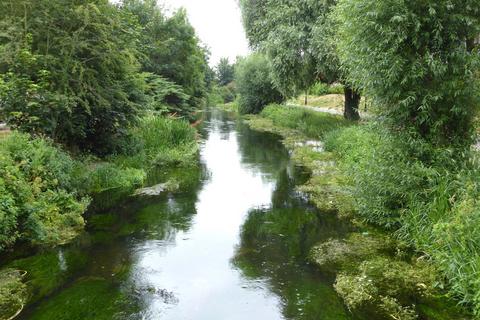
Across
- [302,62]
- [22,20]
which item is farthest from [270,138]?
[22,20]

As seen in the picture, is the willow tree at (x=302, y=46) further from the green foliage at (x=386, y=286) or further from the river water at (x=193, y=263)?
the green foliage at (x=386, y=286)

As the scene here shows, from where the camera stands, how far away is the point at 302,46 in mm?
21000

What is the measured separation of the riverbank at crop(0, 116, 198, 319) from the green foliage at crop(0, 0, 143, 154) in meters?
0.98

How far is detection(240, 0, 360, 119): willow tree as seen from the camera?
1970 cm

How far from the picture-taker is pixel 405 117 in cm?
926

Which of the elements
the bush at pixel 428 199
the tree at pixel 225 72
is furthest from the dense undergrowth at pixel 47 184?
the tree at pixel 225 72

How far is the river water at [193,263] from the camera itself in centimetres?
673

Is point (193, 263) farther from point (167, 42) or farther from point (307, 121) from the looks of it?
point (167, 42)

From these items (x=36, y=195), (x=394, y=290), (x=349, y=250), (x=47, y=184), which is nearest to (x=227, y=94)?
(x=47, y=184)

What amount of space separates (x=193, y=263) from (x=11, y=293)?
322cm

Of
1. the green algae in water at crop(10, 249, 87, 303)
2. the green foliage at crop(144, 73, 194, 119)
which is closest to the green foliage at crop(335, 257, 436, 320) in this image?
the green algae in water at crop(10, 249, 87, 303)

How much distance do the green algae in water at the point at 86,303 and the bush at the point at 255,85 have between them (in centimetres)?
3616

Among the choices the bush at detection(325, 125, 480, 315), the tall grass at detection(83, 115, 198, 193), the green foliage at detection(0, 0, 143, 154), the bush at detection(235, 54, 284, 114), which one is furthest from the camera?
the bush at detection(235, 54, 284, 114)

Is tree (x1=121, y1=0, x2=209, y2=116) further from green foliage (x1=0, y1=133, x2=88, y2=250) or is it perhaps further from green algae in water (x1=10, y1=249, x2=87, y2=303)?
green algae in water (x1=10, y1=249, x2=87, y2=303)
